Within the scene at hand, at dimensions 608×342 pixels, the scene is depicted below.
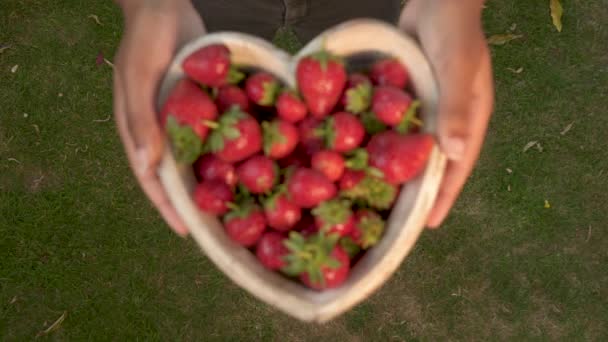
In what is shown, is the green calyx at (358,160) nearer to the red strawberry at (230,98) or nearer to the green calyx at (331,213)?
the green calyx at (331,213)

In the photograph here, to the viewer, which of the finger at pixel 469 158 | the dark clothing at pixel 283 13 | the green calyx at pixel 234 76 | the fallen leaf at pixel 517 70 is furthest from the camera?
the fallen leaf at pixel 517 70

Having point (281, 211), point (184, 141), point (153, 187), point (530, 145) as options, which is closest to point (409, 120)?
point (281, 211)

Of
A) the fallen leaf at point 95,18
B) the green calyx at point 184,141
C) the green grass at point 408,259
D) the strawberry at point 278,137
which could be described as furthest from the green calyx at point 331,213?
the fallen leaf at point 95,18

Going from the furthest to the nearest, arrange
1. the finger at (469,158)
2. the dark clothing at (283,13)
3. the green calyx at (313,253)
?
the dark clothing at (283,13), the finger at (469,158), the green calyx at (313,253)

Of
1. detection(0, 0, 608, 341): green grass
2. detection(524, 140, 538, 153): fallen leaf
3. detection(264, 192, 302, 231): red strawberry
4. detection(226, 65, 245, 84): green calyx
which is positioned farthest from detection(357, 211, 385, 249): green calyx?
detection(524, 140, 538, 153): fallen leaf

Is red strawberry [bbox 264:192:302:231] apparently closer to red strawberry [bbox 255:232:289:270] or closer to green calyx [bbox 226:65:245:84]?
red strawberry [bbox 255:232:289:270]

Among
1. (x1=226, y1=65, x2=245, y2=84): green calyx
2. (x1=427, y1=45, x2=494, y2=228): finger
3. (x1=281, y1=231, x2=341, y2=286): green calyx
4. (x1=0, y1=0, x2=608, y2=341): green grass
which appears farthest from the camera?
(x1=0, y1=0, x2=608, y2=341): green grass

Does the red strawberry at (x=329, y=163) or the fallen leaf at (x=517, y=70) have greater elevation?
the red strawberry at (x=329, y=163)
